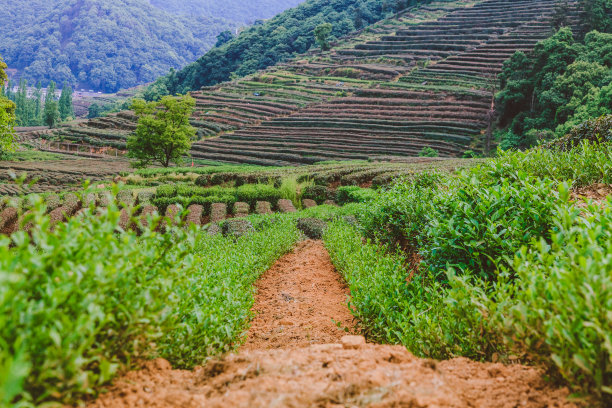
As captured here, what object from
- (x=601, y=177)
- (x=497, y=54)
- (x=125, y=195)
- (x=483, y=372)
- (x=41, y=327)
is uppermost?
(x=497, y=54)

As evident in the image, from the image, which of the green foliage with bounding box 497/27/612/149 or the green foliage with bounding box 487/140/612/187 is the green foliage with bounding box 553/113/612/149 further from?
the green foliage with bounding box 497/27/612/149

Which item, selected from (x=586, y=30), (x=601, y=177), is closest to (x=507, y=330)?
(x=601, y=177)

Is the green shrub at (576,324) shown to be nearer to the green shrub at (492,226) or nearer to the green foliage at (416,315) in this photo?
the green foliage at (416,315)

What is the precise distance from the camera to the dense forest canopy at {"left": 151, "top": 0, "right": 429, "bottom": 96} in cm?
9900

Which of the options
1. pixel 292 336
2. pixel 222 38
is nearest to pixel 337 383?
pixel 292 336

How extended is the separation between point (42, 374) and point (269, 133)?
46.9 meters

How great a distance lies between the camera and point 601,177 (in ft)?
20.5

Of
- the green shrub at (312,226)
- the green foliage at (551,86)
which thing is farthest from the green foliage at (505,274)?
the green foliage at (551,86)

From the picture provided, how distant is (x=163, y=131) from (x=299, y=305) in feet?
92.4

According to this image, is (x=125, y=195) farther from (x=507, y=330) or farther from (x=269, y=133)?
(x=269, y=133)

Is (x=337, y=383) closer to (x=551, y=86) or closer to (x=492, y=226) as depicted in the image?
(x=492, y=226)

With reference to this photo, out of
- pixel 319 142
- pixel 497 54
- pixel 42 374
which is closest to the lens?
pixel 42 374

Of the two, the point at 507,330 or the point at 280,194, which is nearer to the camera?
the point at 507,330

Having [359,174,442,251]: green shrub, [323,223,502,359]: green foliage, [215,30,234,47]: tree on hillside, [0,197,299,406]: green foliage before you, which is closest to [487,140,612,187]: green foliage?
[359,174,442,251]: green shrub
